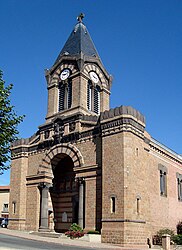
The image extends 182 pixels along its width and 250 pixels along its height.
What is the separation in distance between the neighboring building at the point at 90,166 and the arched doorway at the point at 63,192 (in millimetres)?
89

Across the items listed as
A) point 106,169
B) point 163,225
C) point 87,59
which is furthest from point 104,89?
point 163,225

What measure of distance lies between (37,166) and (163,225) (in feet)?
41.1

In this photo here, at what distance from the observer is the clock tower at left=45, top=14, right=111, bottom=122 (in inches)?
1288

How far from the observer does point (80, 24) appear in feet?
129

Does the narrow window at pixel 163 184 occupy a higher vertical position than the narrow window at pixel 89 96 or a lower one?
lower

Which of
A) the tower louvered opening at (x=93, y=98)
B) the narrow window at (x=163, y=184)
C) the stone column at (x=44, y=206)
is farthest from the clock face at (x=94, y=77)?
the stone column at (x=44, y=206)

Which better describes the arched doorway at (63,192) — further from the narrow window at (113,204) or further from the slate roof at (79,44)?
the slate roof at (79,44)

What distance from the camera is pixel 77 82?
32781mm

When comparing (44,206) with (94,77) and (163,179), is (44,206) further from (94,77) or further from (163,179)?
(94,77)

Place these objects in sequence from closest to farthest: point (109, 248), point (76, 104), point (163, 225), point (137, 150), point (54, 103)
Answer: point (109, 248)
point (137, 150)
point (163, 225)
point (76, 104)
point (54, 103)

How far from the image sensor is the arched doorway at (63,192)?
31531 mm

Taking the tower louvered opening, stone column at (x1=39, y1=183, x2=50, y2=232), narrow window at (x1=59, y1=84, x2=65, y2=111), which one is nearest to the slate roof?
narrow window at (x1=59, y1=84, x2=65, y2=111)

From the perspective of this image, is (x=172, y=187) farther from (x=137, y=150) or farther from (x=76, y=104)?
(x=76, y=104)

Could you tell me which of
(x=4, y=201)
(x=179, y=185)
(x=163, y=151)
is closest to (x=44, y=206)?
(x=163, y=151)
